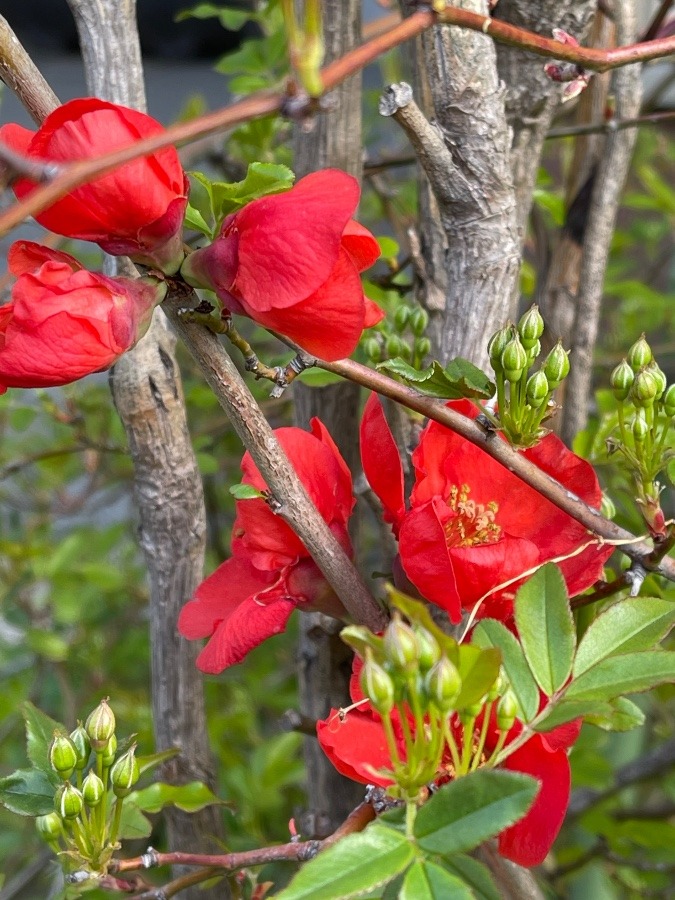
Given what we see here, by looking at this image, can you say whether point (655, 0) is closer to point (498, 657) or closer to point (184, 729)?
point (184, 729)

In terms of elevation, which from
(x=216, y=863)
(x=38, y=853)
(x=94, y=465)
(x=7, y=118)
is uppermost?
(x=7, y=118)

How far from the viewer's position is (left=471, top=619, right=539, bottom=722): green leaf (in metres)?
0.37

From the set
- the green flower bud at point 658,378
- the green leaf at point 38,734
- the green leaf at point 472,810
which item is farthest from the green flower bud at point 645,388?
the green leaf at point 38,734

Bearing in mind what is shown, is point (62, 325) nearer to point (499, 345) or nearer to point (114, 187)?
point (114, 187)

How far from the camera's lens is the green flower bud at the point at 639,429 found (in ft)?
1.41

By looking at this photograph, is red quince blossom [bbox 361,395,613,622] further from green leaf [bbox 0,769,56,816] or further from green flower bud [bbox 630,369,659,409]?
green leaf [bbox 0,769,56,816]

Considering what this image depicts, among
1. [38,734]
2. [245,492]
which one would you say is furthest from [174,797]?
[245,492]

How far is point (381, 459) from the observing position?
16.9 inches

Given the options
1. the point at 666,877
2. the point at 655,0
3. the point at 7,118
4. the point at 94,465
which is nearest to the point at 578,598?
the point at 666,877

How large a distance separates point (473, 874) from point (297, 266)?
0.21 m

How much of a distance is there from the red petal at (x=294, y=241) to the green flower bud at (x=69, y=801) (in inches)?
8.5

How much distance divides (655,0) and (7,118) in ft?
3.63

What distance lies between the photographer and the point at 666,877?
3.22 ft

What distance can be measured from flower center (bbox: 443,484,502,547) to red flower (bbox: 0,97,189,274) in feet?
0.57
